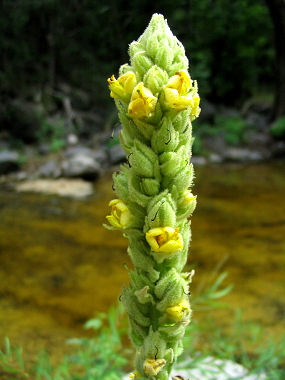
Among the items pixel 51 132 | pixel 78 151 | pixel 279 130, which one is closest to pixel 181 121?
pixel 78 151


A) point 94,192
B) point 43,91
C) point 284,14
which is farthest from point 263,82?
point 94,192

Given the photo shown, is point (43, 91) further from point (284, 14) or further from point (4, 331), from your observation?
point (4, 331)

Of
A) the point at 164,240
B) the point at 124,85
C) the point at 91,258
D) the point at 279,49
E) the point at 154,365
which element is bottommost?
the point at 91,258

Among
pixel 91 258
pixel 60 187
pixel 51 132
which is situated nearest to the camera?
pixel 91 258

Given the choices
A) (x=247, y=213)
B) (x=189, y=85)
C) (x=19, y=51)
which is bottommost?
(x=247, y=213)

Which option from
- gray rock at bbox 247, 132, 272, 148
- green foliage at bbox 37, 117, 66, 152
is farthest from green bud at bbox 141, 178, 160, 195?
gray rock at bbox 247, 132, 272, 148

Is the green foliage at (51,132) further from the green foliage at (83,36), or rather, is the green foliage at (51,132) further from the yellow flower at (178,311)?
the yellow flower at (178,311)

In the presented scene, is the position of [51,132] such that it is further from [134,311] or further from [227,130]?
[134,311]

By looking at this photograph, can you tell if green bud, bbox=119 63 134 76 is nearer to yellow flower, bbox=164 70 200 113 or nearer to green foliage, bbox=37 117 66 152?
yellow flower, bbox=164 70 200 113
